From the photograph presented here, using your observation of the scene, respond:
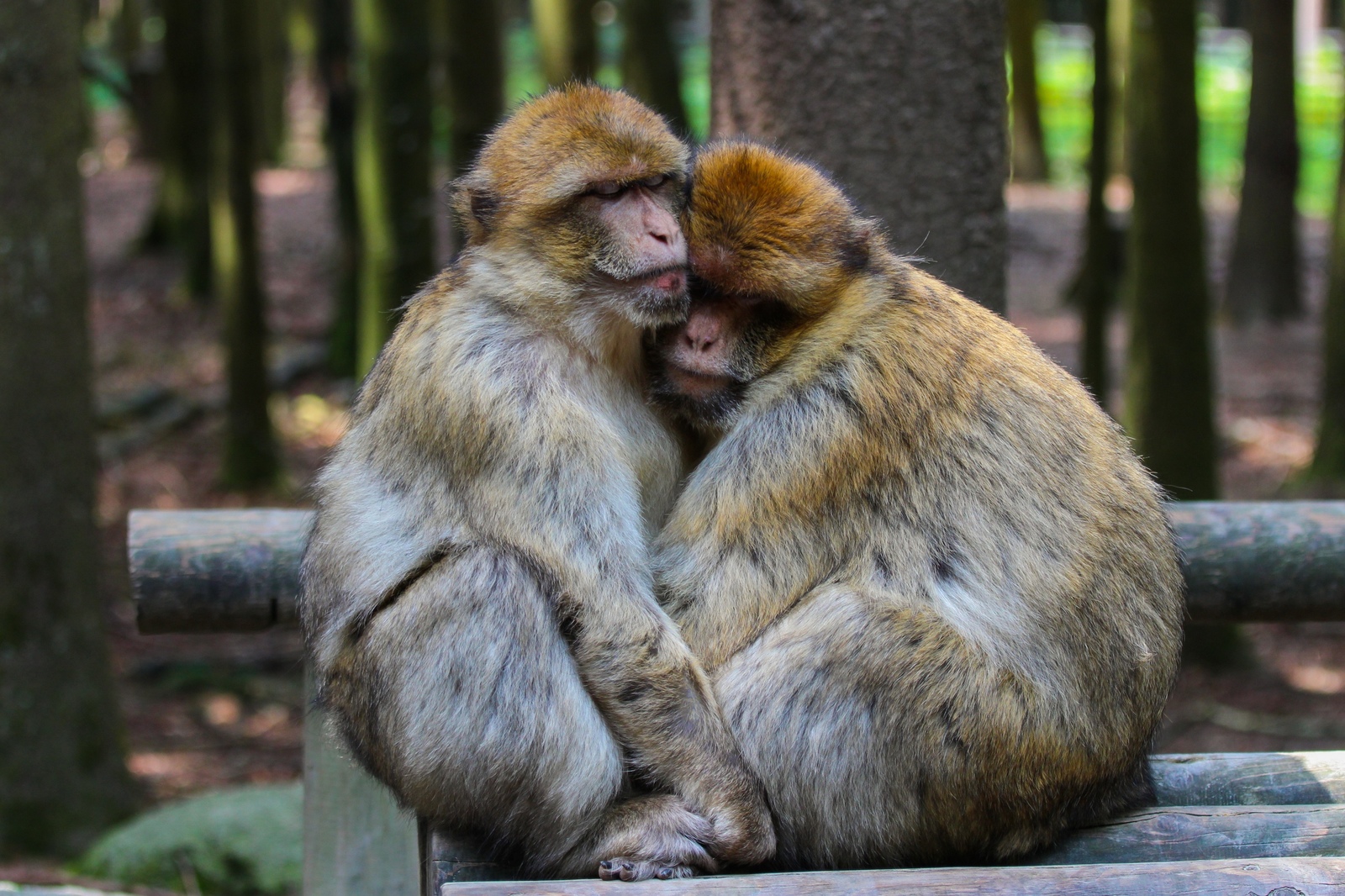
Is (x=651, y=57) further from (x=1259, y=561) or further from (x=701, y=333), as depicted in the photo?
(x=701, y=333)

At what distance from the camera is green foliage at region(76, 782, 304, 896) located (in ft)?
19.0

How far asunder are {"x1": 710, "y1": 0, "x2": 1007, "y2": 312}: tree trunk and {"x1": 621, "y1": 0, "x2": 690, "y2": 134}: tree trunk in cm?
633

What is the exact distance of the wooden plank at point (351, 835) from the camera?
413 cm

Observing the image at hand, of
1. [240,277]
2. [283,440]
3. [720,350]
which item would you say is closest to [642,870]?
[720,350]

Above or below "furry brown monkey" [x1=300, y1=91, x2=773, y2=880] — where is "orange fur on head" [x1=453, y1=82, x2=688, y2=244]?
A: above

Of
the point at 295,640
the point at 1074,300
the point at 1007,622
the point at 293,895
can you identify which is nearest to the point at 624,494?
the point at 1007,622

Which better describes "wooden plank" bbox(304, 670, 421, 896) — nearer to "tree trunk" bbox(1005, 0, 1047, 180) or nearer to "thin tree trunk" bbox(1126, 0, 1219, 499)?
"thin tree trunk" bbox(1126, 0, 1219, 499)

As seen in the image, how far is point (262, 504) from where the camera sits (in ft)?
34.5

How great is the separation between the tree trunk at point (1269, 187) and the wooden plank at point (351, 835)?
34.0 ft

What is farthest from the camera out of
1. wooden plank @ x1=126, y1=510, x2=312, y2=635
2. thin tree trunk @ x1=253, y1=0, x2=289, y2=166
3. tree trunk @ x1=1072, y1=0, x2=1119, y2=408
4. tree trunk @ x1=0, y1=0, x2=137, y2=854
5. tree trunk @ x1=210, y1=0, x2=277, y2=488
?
thin tree trunk @ x1=253, y1=0, x2=289, y2=166

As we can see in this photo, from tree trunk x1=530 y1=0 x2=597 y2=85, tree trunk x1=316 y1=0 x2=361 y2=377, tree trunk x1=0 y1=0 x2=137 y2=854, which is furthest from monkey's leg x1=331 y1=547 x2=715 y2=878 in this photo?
tree trunk x1=316 y1=0 x2=361 y2=377

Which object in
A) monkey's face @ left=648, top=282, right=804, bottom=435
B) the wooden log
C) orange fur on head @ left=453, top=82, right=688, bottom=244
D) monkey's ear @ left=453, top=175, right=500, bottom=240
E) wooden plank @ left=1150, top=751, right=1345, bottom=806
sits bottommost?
wooden plank @ left=1150, top=751, right=1345, bottom=806

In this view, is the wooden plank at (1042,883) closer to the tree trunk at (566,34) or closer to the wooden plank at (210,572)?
the wooden plank at (210,572)

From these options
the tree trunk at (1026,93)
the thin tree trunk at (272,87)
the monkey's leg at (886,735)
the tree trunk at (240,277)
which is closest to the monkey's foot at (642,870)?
the monkey's leg at (886,735)
